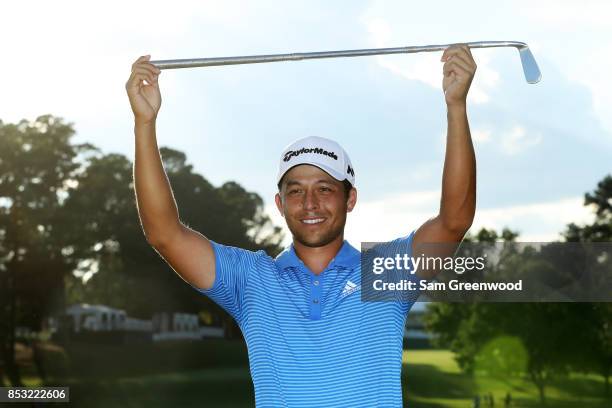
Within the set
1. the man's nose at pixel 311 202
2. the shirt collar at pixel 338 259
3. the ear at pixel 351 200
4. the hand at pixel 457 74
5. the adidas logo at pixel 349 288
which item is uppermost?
the hand at pixel 457 74

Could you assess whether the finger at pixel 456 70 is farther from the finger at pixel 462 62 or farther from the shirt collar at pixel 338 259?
the shirt collar at pixel 338 259

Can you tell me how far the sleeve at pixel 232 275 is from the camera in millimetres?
4797

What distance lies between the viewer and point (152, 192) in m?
4.85

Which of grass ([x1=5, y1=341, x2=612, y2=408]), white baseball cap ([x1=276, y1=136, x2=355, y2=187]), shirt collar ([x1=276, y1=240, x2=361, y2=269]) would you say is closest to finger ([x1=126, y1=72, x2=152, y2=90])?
white baseball cap ([x1=276, y1=136, x2=355, y2=187])

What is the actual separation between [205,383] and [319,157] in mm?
79705

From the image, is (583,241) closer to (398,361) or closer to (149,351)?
(149,351)

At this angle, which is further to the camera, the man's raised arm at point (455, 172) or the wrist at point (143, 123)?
the wrist at point (143, 123)

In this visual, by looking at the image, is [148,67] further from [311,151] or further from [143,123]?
[311,151]

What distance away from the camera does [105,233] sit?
61625 mm

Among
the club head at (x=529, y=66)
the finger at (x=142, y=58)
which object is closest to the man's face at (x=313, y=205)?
the finger at (x=142, y=58)

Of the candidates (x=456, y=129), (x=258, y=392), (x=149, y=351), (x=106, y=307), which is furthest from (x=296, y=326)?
(x=149, y=351)

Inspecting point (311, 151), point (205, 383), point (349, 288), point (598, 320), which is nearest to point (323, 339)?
point (349, 288)

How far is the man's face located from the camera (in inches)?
189

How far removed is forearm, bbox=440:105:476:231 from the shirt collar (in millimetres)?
518
